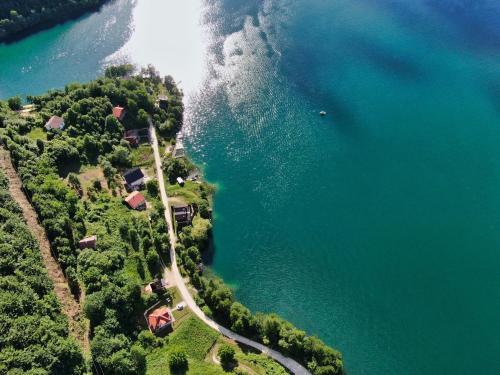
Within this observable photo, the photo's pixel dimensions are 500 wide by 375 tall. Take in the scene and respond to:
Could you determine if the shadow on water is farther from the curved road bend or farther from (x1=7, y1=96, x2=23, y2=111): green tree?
(x1=7, y1=96, x2=23, y2=111): green tree

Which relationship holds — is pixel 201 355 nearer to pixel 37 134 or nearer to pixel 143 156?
pixel 143 156

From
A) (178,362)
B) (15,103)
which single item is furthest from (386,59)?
(178,362)

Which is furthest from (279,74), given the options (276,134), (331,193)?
(331,193)

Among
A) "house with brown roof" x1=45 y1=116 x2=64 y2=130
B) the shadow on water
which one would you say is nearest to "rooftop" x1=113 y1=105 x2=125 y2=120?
"house with brown roof" x1=45 y1=116 x2=64 y2=130

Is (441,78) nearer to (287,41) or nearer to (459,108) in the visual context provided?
(459,108)

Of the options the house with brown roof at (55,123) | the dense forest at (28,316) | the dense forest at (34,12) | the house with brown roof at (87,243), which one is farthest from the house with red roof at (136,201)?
the dense forest at (34,12)

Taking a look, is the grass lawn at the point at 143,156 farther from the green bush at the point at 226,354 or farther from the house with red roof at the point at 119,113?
the green bush at the point at 226,354
